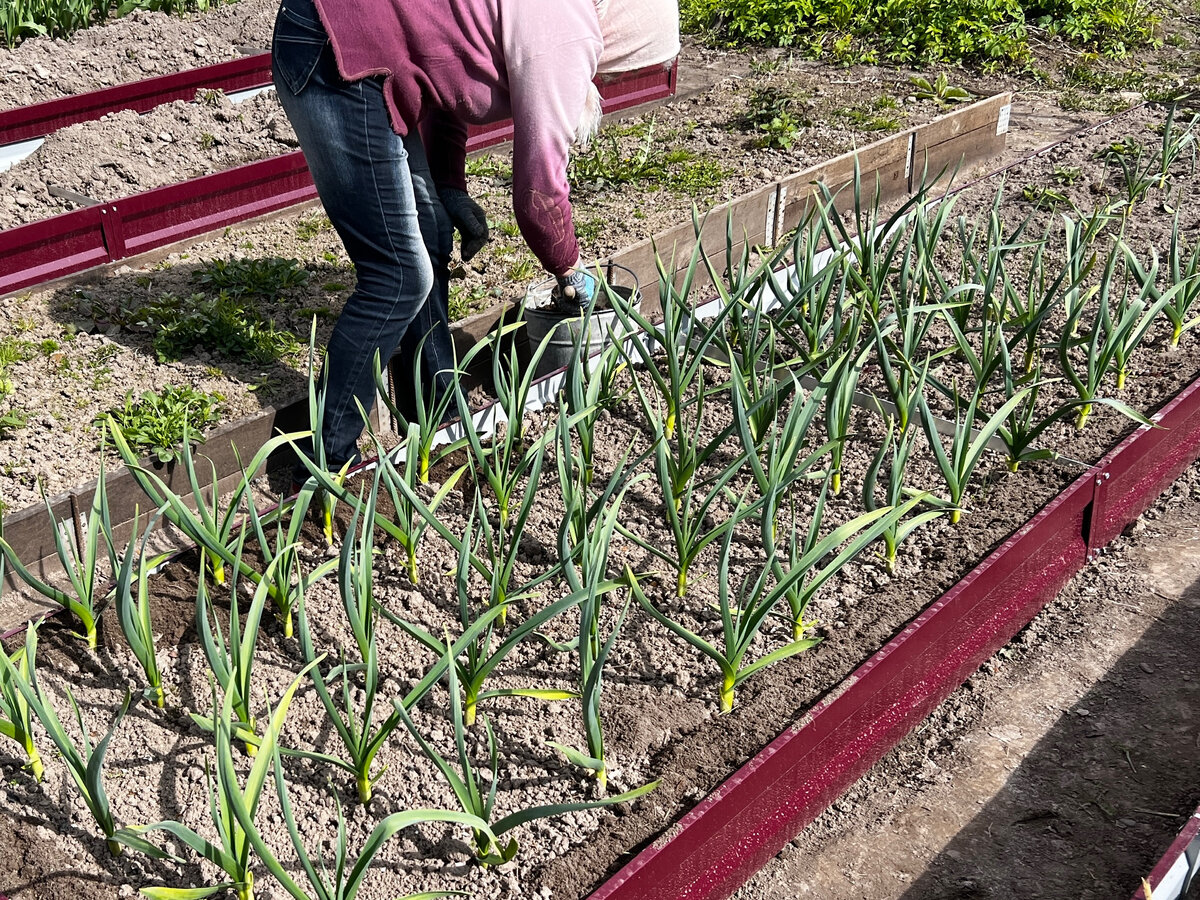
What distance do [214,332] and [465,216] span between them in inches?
39.3

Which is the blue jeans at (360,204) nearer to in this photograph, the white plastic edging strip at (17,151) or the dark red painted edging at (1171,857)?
the dark red painted edging at (1171,857)

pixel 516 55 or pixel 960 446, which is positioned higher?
pixel 516 55

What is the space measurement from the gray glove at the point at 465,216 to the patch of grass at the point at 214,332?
780mm

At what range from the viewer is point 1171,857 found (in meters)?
1.74

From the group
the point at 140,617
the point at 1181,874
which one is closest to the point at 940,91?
the point at 1181,874

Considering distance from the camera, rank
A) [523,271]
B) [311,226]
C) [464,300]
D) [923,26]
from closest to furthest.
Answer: [464,300] → [523,271] → [311,226] → [923,26]

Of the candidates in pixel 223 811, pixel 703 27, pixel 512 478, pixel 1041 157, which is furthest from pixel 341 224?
pixel 703 27

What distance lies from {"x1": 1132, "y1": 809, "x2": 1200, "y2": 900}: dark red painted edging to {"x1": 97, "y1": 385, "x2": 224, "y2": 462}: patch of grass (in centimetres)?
227

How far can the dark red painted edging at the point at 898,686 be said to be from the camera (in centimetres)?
195

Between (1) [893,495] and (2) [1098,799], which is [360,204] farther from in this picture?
(2) [1098,799]

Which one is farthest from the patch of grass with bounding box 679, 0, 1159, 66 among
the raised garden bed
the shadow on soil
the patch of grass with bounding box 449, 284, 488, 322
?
the shadow on soil

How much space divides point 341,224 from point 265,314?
1.27 meters

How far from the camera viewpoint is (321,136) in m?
2.65

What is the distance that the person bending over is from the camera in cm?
248
